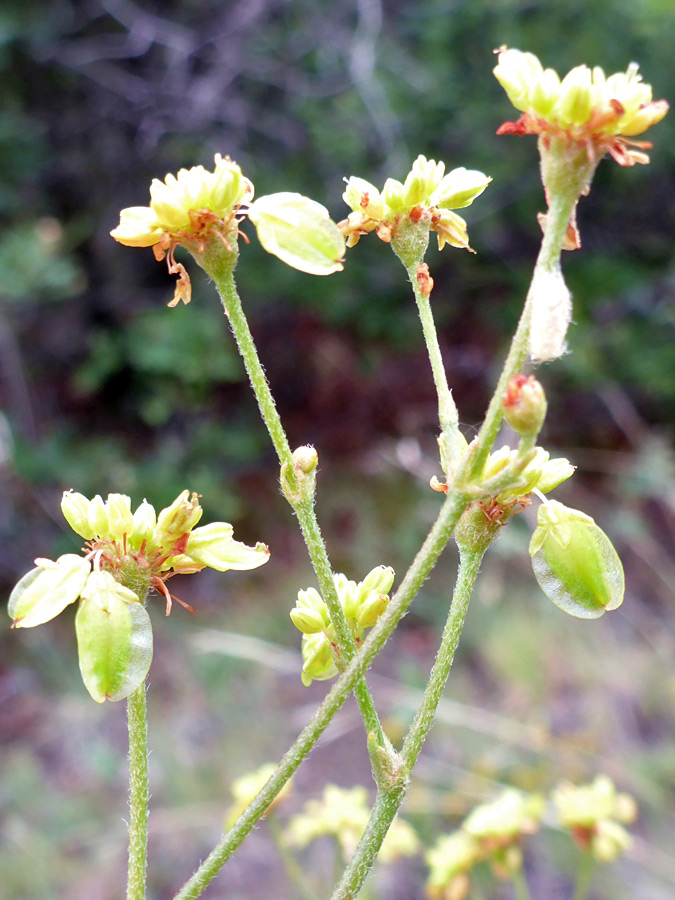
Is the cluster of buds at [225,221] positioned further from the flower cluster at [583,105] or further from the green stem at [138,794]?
the green stem at [138,794]

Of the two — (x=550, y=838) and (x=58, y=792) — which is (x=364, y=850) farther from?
(x=58, y=792)

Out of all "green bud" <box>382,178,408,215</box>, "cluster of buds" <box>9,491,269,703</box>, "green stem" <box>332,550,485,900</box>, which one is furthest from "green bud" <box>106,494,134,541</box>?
"green bud" <box>382,178,408,215</box>

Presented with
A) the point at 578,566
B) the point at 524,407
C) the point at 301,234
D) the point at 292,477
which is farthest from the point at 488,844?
the point at 301,234

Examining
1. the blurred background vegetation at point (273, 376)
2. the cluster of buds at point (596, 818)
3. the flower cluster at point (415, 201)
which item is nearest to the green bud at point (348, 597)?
the flower cluster at point (415, 201)

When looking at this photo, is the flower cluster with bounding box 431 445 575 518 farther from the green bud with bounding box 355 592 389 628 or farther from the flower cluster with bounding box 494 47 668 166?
the flower cluster with bounding box 494 47 668 166

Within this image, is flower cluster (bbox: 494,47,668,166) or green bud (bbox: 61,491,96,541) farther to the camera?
green bud (bbox: 61,491,96,541)
